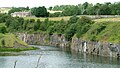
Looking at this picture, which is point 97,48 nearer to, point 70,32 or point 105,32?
point 105,32

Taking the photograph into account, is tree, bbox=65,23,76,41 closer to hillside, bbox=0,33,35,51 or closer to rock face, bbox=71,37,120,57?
rock face, bbox=71,37,120,57

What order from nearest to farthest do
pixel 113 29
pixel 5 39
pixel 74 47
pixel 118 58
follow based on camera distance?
pixel 118 58
pixel 113 29
pixel 5 39
pixel 74 47

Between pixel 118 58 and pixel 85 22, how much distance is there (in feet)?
182

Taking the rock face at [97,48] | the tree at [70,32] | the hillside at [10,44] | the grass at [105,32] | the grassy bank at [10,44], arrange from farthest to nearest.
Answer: the tree at [70,32] → the hillside at [10,44] → the grassy bank at [10,44] → the grass at [105,32] → the rock face at [97,48]

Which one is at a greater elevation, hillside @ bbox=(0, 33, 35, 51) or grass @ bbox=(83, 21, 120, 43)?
grass @ bbox=(83, 21, 120, 43)

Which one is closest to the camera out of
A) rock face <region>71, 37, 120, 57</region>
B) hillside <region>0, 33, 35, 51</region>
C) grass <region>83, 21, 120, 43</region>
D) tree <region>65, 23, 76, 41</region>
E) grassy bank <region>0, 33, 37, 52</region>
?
rock face <region>71, 37, 120, 57</region>

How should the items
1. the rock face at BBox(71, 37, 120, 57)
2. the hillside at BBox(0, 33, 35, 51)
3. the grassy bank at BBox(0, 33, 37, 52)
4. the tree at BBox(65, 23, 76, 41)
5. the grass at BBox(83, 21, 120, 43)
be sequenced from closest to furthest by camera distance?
1. the rock face at BBox(71, 37, 120, 57)
2. the grass at BBox(83, 21, 120, 43)
3. the grassy bank at BBox(0, 33, 37, 52)
4. the hillside at BBox(0, 33, 35, 51)
5. the tree at BBox(65, 23, 76, 41)

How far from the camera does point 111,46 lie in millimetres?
144875

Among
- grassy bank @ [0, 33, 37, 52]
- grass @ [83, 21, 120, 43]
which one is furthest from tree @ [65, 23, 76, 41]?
grassy bank @ [0, 33, 37, 52]

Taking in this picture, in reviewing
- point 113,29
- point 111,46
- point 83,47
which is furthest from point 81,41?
point 111,46

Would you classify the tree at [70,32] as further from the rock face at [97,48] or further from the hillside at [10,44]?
the hillside at [10,44]

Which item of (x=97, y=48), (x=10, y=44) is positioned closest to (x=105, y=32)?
(x=97, y=48)

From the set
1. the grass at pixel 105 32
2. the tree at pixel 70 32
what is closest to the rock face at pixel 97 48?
the grass at pixel 105 32

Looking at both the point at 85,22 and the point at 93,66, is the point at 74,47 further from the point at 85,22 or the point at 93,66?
the point at 93,66
